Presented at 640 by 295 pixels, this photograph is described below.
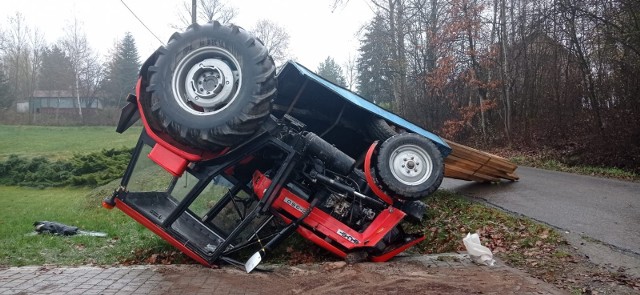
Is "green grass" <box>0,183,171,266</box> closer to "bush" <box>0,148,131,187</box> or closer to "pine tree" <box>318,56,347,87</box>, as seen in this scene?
"bush" <box>0,148,131,187</box>

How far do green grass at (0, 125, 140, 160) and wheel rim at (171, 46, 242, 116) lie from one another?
24.1 meters

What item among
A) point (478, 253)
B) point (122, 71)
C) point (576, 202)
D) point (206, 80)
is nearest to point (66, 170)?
point (206, 80)

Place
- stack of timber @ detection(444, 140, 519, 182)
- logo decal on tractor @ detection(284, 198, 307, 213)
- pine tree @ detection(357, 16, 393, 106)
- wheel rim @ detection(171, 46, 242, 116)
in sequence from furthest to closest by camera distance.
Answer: pine tree @ detection(357, 16, 393, 106) → stack of timber @ detection(444, 140, 519, 182) → logo decal on tractor @ detection(284, 198, 307, 213) → wheel rim @ detection(171, 46, 242, 116)

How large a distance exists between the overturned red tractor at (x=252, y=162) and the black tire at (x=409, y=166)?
0.01 meters

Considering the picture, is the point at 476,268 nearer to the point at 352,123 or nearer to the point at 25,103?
the point at 352,123

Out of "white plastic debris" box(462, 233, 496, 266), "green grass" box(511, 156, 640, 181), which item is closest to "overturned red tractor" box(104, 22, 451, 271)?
"white plastic debris" box(462, 233, 496, 266)

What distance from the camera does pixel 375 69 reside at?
44844mm

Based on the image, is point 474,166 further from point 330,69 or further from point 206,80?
point 330,69

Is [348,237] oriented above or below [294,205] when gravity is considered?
below

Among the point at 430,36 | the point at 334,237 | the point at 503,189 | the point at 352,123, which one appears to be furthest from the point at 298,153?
the point at 430,36

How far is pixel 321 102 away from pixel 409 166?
1.87m

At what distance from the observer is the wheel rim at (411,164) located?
5.64 m

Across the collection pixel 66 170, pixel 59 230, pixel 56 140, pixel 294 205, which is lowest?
pixel 66 170

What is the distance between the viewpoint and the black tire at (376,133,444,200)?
5.53 metres
